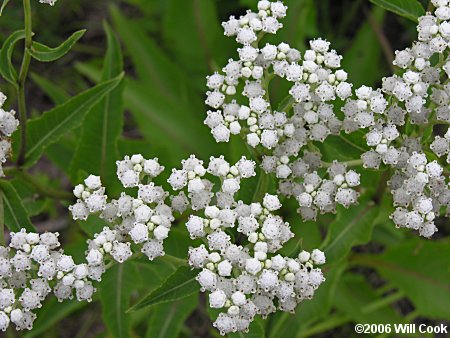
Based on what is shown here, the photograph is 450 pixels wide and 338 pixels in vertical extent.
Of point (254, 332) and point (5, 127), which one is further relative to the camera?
point (5, 127)

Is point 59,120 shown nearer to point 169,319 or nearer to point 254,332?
point 169,319

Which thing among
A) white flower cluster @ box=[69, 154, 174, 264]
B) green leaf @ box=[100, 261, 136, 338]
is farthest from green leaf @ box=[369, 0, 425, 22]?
green leaf @ box=[100, 261, 136, 338]

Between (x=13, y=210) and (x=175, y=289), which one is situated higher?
(x=13, y=210)

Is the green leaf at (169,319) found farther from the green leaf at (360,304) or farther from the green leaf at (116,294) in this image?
the green leaf at (360,304)

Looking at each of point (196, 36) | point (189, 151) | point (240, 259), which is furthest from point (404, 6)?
point (196, 36)

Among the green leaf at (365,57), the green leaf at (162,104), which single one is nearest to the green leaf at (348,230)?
the green leaf at (162,104)
